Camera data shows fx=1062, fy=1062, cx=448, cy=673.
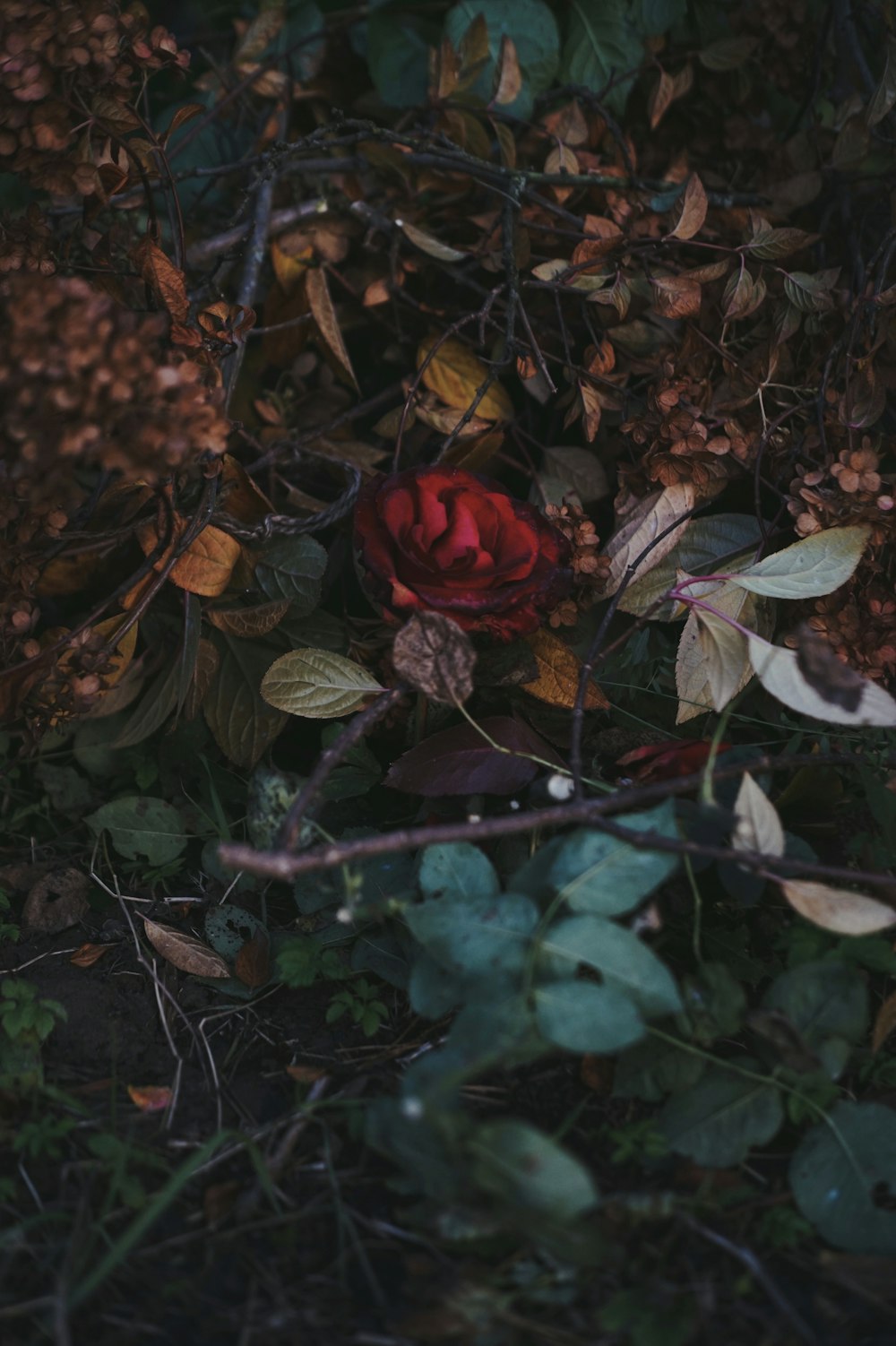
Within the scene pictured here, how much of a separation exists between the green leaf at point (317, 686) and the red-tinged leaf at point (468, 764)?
0.07 m

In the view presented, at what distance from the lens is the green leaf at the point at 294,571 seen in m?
1.08

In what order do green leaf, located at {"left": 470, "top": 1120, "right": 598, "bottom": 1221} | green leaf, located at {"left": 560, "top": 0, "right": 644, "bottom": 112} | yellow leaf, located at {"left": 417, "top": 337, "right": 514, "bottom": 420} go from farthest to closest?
green leaf, located at {"left": 560, "top": 0, "right": 644, "bottom": 112}
yellow leaf, located at {"left": 417, "top": 337, "right": 514, "bottom": 420}
green leaf, located at {"left": 470, "top": 1120, "right": 598, "bottom": 1221}

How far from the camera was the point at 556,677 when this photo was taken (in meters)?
1.02

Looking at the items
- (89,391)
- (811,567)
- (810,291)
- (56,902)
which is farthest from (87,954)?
(810,291)

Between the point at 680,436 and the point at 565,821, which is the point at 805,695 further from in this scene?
the point at 680,436

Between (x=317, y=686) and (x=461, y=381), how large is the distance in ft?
1.52

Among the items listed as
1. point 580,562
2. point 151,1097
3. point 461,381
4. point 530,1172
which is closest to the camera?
point 530,1172

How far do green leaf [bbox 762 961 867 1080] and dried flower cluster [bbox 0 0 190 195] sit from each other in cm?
86

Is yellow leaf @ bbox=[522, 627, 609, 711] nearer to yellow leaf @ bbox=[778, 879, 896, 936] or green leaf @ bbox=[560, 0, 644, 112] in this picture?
yellow leaf @ bbox=[778, 879, 896, 936]

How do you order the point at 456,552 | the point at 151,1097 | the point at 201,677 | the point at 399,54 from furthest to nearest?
1. the point at 399,54
2. the point at 201,677
3. the point at 456,552
4. the point at 151,1097

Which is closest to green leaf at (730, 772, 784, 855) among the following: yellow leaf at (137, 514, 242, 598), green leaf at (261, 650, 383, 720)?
green leaf at (261, 650, 383, 720)

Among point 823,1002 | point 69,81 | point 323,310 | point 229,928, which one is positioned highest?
point 69,81

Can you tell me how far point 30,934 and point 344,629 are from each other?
422 mm

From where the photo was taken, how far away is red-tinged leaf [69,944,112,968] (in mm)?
953
